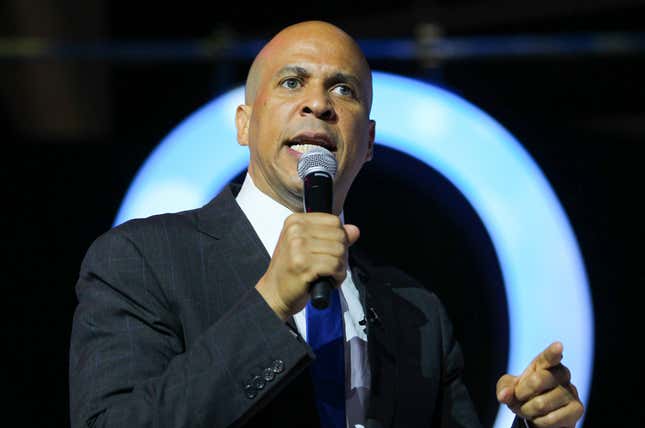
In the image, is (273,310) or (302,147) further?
(302,147)

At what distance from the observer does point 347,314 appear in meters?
2.01

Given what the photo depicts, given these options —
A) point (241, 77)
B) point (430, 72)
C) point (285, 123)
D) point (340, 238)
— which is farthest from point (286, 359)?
point (241, 77)

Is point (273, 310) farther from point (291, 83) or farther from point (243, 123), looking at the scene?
point (243, 123)

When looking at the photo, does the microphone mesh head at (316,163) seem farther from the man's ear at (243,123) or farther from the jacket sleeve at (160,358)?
the man's ear at (243,123)

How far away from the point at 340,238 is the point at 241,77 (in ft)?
10.0

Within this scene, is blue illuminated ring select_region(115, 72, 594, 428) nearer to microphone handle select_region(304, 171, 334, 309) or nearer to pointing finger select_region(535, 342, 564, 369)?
pointing finger select_region(535, 342, 564, 369)

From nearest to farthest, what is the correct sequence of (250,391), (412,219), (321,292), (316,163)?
(321,292) → (250,391) → (316,163) → (412,219)

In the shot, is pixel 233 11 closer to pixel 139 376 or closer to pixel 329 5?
pixel 329 5

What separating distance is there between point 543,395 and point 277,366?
1.85 ft

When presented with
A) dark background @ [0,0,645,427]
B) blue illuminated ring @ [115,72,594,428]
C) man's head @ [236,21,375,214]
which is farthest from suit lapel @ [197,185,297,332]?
dark background @ [0,0,645,427]

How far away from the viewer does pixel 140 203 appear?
3006 mm

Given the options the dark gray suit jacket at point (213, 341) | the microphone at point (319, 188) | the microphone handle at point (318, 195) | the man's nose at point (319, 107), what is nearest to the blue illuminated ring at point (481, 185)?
the dark gray suit jacket at point (213, 341)

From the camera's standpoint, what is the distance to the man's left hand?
180 cm

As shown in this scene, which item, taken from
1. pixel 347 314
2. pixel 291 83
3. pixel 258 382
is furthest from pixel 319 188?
pixel 291 83
